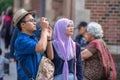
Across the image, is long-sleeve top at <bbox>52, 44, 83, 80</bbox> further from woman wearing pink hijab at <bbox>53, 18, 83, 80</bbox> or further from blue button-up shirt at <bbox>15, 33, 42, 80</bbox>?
blue button-up shirt at <bbox>15, 33, 42, 80</bbox>

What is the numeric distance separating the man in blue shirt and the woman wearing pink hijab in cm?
23

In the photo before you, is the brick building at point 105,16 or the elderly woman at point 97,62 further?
the brick building at point 105,16

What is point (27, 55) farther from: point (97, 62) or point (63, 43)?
point (97, 62)

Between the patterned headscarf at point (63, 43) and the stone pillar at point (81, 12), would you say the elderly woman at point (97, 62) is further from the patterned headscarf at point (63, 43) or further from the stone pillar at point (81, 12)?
the stone pillar at point (81, 12)

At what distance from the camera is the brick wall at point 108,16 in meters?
11.1

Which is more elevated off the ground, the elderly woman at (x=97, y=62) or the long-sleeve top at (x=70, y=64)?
the long-sleeve top at (x=70, y=64)

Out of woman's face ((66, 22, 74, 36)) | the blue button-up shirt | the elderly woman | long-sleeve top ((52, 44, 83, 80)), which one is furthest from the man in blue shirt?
the elderly woman

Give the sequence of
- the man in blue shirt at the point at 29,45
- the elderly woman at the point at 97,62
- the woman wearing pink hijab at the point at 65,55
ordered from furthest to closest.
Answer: the elderly woman at the point at 97,62, the woman wearing pink hijab at the point at 65,55, the man in blue shirt at the point at 29,45

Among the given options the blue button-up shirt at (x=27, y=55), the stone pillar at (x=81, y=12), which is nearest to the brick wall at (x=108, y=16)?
the stone pillar at (x=81, y=12)

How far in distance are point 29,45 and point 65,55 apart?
0.58 m

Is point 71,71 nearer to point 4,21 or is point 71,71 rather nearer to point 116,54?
point 116,54

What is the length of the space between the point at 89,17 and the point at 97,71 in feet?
11.9

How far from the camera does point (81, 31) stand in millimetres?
10125

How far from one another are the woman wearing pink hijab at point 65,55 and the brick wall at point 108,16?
4.75 metres
